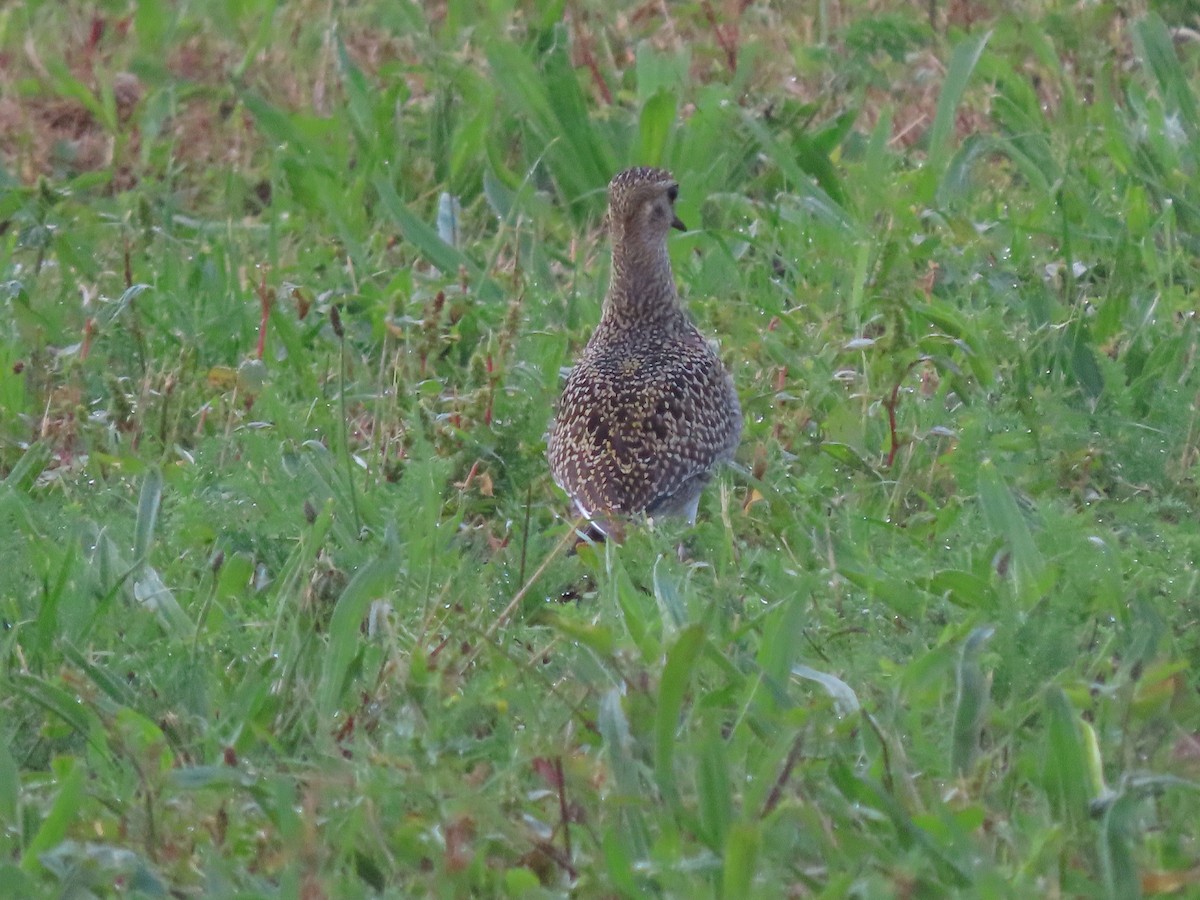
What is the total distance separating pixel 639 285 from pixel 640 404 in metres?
0.82

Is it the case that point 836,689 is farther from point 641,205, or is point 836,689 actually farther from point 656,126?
point 656,126

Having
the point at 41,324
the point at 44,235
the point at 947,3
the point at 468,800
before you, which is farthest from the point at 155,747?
the point at 947,3

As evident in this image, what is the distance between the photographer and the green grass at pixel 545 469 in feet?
11.9

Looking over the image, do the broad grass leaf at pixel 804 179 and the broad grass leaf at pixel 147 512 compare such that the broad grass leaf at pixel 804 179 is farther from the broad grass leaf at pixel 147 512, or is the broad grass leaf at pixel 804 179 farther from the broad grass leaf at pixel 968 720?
the broad grass leaf at pixel 968 720

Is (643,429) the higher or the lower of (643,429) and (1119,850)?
the lower

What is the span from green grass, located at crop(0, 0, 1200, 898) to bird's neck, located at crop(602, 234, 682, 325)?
0.24 meters

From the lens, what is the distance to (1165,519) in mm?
5363

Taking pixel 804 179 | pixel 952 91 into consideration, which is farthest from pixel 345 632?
pixel 952 91

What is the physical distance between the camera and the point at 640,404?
5.86m

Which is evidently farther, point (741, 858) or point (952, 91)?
point (952, 91)

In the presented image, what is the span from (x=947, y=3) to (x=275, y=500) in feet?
16.0

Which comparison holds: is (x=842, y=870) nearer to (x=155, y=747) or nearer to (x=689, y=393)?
(x=155, y=747)

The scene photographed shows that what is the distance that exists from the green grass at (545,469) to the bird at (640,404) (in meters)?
0.15

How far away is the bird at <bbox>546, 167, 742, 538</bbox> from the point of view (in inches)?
221
